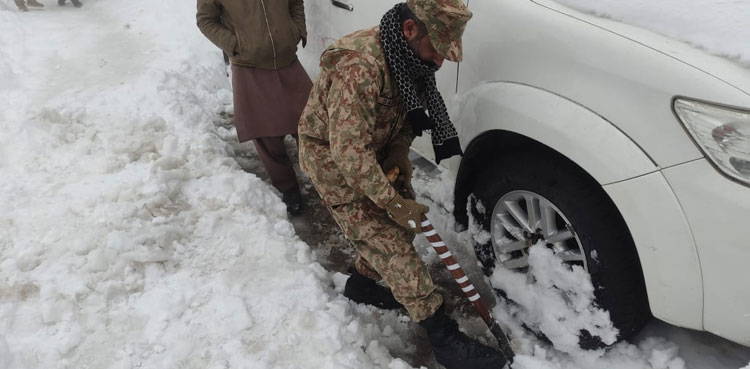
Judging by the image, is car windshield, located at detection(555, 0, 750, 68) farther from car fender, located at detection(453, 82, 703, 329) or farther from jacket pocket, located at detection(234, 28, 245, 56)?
jacket pocket, located at detection(234, 28, 245, 56)

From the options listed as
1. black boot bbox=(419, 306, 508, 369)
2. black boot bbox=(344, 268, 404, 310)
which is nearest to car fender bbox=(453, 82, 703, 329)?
black boot bbox=(419, 306, 508, 369)

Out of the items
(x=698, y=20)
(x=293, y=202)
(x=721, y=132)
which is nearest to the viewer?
(x=721, y=132)

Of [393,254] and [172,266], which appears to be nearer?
[393,254]

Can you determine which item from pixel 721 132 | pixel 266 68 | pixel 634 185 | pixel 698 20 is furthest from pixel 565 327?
pixel 266 68

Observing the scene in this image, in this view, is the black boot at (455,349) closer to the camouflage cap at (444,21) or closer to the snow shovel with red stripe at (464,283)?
the snow shovel with red stripe at (464,283)

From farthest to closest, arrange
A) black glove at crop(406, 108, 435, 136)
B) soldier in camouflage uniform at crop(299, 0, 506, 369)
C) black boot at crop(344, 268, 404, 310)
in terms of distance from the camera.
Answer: black boot at crop(344, 268, 404, 310), black glove at crop(406, 108, 435, 136), soldier in camouflage uniform at crop(299, 0, 506, 369)

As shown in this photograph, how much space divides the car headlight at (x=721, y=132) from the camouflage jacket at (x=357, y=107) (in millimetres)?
1043

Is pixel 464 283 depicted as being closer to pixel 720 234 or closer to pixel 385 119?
pixel 385 119

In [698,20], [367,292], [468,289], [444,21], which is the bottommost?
[367,292]

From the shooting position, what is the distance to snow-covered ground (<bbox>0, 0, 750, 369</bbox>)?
2.27 m

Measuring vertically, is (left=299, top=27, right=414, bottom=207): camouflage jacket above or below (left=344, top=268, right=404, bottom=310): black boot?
above

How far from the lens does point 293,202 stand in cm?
355

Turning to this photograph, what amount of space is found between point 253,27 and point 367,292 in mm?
1741

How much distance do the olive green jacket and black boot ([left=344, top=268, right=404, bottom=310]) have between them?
152cm
